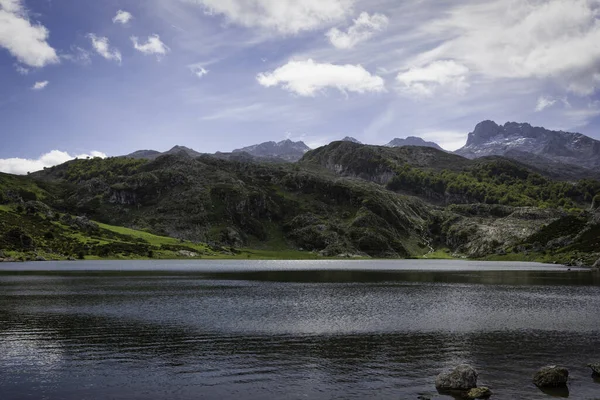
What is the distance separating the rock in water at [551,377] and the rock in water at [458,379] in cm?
597

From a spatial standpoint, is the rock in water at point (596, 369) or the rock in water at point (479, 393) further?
the rock in water at point (596, 369)

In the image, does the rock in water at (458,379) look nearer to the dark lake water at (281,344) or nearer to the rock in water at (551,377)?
the dark lake water at (281,344)

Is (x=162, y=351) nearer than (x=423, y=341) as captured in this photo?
Yes

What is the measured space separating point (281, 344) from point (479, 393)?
25489 mm

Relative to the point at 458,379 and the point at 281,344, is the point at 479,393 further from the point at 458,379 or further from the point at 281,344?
the point at 281,344

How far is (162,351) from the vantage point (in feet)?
172

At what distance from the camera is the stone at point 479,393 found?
122 feet

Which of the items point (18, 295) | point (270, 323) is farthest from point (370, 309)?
point (18, 295)

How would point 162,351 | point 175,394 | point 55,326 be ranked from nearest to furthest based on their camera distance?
1. point 175,394
2. point 162,351
3. point 55,326

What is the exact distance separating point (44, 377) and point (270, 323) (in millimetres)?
34564

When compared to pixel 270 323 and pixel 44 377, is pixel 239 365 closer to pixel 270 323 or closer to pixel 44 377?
pixel 44 377

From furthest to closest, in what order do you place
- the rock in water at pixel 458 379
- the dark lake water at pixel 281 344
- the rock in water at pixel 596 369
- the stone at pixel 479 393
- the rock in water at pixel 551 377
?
1. the rock in water at pixel 596 369
2. the rock in water at pixel 551 377
3. the dark lake water at pixel 281 344
4. the rock in water at pixel 458 379
5. the stone at pixel 479 393

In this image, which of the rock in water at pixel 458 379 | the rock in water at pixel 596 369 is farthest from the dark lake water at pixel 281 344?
the rock in water at pixel 458 379

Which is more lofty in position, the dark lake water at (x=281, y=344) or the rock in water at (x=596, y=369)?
the rock in water at (x=596, y=369)
